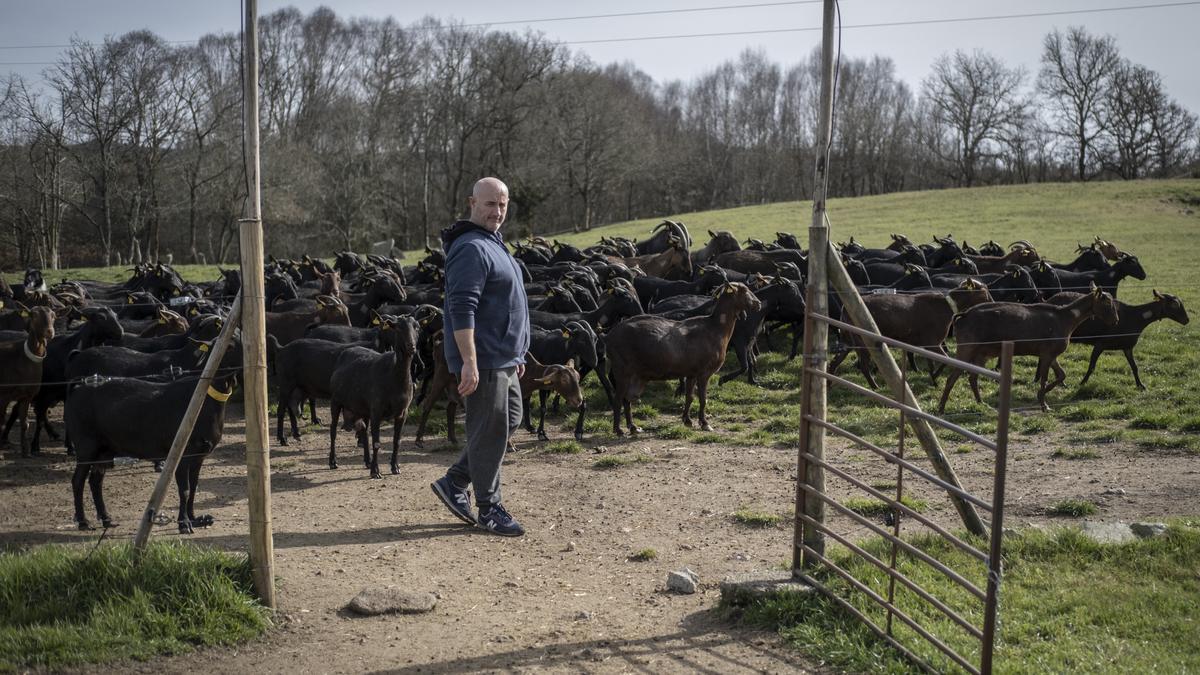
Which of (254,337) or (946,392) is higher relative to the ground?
(254,337)

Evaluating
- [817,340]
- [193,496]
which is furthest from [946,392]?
[193,496]

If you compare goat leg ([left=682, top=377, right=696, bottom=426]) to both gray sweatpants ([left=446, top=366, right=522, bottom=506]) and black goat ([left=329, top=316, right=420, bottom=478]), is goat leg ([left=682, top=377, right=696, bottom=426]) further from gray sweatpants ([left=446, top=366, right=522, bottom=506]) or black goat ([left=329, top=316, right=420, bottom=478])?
gray sweatpants ([left=446, top=366, right=522, bottom=506])

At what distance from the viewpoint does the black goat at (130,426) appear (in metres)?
8.33

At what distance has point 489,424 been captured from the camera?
25.0 feet

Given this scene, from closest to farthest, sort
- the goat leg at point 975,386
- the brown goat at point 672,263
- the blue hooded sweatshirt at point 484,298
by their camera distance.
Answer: the blue hooded sweatshirt at point 484,298 < the goat leg at point 975,386 < the brown goat at point 672,263

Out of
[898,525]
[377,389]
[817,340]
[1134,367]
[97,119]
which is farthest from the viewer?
[97,119]

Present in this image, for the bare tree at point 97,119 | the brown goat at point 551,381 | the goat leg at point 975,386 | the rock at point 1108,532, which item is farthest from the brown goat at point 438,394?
Result: the bare tree at point 97,119

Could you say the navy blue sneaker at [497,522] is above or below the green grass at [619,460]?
above

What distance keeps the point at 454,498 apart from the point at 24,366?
19.8ft

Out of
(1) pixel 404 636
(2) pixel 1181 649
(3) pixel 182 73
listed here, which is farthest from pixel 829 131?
(3) pixel 182 73

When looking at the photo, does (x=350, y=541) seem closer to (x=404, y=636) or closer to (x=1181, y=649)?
(x=404, y=636)

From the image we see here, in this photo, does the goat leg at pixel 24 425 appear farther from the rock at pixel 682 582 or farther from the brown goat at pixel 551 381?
the rock at pixel 682 582

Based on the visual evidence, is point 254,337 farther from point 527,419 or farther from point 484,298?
point 527,419

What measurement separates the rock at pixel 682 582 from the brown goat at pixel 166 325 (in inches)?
379
